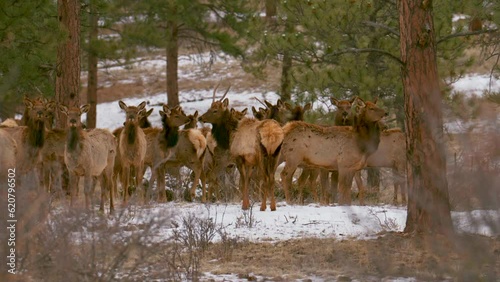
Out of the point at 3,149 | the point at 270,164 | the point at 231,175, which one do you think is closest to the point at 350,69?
the point at 231,175

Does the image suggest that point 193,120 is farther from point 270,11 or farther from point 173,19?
point 270,11

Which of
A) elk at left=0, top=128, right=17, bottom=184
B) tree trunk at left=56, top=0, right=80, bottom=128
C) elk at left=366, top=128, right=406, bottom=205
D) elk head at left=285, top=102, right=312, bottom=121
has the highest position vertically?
tree trunk at left=56, top=0, right=80, bottom=128

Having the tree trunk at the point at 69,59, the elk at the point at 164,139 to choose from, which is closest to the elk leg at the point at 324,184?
the elk at the point at 164,139

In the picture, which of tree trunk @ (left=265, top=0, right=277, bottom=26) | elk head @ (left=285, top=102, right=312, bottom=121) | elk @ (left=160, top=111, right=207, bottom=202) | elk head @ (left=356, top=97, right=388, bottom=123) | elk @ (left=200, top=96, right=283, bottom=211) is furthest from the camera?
tree trunk @ (left=265, top=0, right=277, bottom=26)

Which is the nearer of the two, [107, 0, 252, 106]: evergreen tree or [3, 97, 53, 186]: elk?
[3, 97, 53, 186]: elk

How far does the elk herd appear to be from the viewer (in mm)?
14805

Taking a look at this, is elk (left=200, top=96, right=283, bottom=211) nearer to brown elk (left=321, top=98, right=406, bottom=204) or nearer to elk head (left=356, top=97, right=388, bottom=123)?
elk head (left=356, top=97, right=388, bottom=123)

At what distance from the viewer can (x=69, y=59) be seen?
18.4 metres

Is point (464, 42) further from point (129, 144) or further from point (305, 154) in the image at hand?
point (129, 144)

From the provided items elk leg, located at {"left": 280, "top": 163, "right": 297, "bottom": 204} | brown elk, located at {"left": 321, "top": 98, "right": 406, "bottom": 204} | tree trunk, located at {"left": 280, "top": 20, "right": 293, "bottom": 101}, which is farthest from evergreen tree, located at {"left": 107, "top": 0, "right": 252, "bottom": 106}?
elk leg, located at {"left": 280, "top": 163, "right": 297, "bottom": 204}

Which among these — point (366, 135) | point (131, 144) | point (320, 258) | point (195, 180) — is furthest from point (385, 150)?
point (320, 258)

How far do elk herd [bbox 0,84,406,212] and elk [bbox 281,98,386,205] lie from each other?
19mm

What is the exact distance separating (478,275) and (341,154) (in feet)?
36.8

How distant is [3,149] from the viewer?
1357 centimetres
